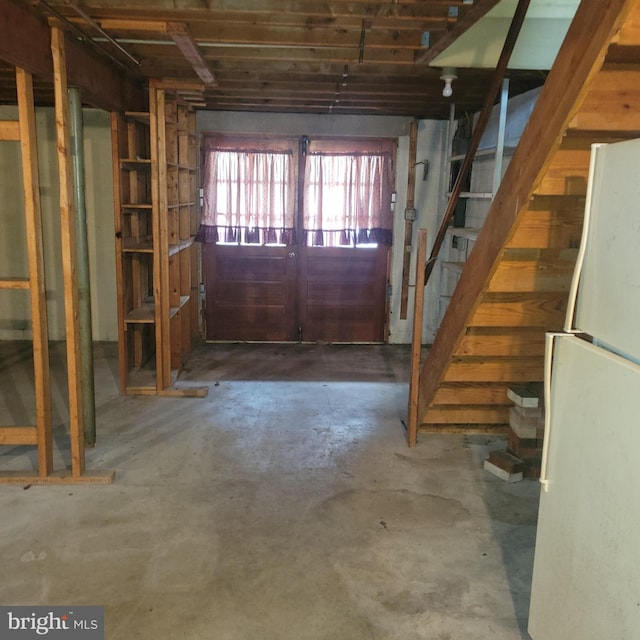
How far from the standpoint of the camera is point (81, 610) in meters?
2.33

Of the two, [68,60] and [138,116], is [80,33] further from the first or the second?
[138,116]

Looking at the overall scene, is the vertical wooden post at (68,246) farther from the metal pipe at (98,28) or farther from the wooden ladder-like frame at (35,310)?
the metal pipe at (98,28)

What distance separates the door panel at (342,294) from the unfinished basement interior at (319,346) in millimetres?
45

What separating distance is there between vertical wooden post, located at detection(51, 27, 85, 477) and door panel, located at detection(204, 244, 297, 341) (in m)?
3.19

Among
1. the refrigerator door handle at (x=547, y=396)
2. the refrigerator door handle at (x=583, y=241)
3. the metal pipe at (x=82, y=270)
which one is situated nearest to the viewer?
the refrigerator door handle at (x=583, y=241)

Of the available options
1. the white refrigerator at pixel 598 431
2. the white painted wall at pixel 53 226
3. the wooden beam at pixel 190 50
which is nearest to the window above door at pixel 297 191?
the white painted wall at pixel 53 226

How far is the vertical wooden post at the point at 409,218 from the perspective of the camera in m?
6.14

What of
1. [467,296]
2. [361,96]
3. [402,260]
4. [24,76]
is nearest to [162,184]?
[24,76]

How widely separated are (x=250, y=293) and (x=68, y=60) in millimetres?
3506

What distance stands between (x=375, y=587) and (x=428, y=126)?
4.89m

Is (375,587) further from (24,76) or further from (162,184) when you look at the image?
(162,184)

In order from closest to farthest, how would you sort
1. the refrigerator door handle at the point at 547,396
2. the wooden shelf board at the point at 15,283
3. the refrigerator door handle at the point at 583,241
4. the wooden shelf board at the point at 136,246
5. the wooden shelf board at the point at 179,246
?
1. the refrigerator door handle at the point at 583,241
2. the refrigerator door handle at the point at 547,396
3. the wooden shelf board at the point at 15,283
4. the wooden shelf board at the point at 136,246
5. the wooden shelf board at the point at 179,246

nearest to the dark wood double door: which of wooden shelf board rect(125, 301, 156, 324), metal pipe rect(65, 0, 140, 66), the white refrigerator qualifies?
wooden shelf board rect(125, 301, 156, 324)

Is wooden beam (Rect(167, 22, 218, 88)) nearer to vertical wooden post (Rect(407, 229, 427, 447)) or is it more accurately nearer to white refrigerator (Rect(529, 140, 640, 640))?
vertical wooden post (Rect(407, 229, 427, 447))
